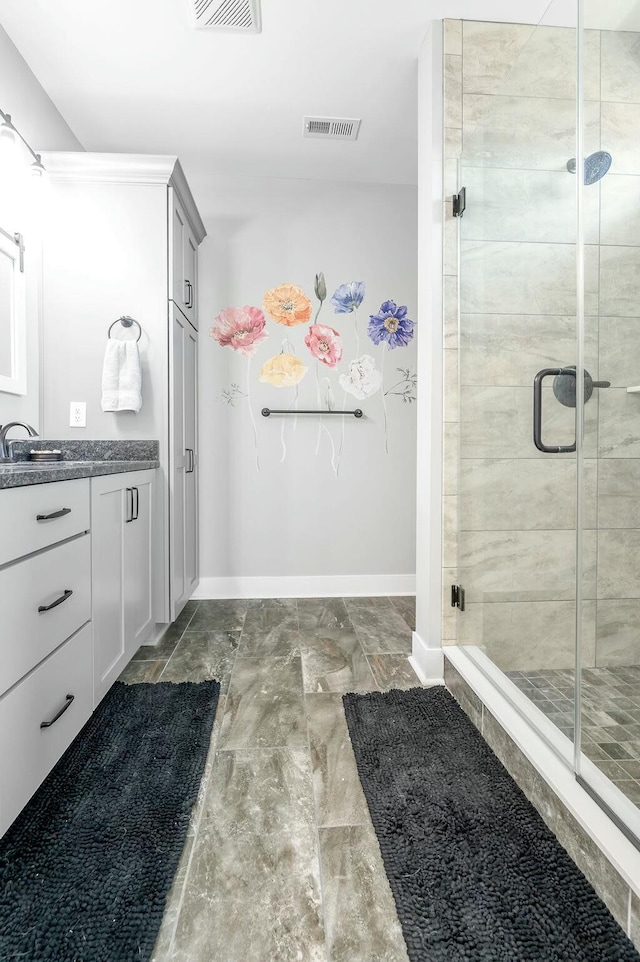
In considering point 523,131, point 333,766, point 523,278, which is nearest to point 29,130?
point 523,131

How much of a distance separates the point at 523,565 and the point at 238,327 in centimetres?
213

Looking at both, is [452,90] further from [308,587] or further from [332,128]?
[308,587]

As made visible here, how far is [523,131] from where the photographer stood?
1.42m

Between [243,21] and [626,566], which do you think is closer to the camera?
[626,566]

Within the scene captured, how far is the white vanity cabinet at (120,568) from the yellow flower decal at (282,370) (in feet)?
3.45

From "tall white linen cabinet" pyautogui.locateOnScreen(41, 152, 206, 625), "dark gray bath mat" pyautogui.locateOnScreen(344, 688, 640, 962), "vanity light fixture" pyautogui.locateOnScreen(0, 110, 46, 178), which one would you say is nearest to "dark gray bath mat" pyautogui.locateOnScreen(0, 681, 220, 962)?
"dark gray bath mat" pyautogui.locateOnScreen(344, 688, 640, 962)

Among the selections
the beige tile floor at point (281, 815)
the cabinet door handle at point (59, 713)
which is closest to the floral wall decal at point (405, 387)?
the beige tile floor at point (281, 815)

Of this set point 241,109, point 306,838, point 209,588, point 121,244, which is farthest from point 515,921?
point 241,109

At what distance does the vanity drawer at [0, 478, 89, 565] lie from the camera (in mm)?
1003

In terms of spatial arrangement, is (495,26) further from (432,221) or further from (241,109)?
(241,109)

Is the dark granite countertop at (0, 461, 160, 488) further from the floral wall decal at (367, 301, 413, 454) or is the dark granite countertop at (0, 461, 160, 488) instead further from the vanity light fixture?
the floral wall decal at (367, 301, 413, 454)

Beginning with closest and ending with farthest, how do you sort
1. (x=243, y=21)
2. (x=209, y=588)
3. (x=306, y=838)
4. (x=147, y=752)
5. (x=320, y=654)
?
(x=306, y=838), (x=147, y=752), (x=243, y=21), (x=320, y=654), (x=209, y=588)

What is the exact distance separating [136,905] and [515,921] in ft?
2.27

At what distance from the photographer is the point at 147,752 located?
141 cm
